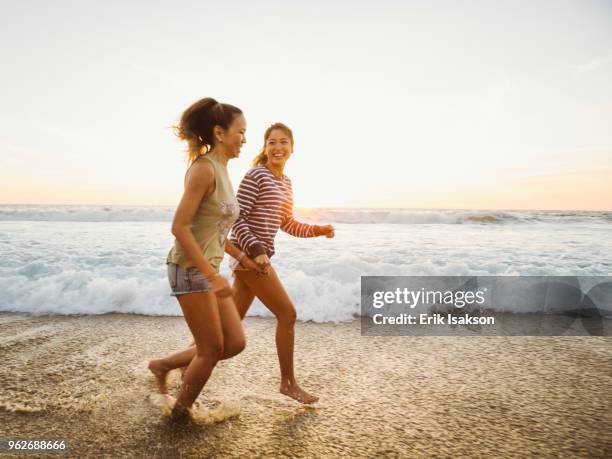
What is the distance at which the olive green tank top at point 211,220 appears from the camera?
2.13 metres

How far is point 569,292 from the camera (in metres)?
5.72

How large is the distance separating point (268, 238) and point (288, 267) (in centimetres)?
418

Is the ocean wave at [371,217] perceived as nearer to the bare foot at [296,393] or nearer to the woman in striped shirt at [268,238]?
the woman in striped shirt at [268,238]

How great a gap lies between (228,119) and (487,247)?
9.32m

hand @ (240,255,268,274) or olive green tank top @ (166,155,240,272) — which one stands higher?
olive green tank top @ (166,155,240,272)

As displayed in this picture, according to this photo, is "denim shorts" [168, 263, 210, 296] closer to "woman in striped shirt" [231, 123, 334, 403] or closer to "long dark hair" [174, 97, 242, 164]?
"woman in striped shirt" [231, 123, 334, 403]

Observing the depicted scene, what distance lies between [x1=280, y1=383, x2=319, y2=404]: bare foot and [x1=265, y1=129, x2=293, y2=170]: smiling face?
5.34 feet

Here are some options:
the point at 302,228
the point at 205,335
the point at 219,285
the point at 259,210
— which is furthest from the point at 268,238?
the point at 205,335

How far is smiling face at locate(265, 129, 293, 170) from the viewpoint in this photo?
2811 mm

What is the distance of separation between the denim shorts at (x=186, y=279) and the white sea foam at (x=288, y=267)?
10.0 ft

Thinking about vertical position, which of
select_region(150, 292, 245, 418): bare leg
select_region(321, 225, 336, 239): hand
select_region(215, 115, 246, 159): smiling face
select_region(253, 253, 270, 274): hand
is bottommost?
select_region(150, 292, 245, 418): bare leg

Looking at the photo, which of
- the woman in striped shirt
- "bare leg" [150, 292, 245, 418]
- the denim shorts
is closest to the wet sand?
"bare leg" [150, 292, 245, 418]

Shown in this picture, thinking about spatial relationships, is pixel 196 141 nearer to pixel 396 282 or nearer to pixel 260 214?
pixel 260 214

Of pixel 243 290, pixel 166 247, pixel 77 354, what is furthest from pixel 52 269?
pixel 243 290
